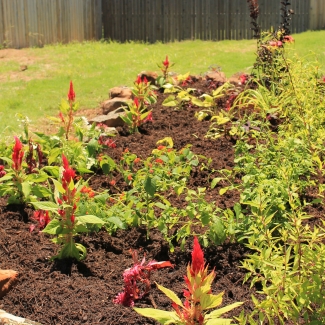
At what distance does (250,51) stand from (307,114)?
951cm

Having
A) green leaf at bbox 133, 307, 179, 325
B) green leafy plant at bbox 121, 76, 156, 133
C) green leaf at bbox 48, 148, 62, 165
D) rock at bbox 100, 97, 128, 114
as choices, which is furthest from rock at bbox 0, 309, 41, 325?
rock at bbox 100, 97, 128, 114

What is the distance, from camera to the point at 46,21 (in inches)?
608

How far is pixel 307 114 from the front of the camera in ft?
16.3

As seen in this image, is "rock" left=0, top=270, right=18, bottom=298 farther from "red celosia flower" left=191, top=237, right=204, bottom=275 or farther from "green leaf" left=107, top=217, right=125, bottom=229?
"red celosia flower" left=191, top=237, right=204, bottom=275

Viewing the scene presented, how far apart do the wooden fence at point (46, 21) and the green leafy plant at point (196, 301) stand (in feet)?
43.6

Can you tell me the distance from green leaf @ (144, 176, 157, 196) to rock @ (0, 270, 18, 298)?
→ 1055 millimetres

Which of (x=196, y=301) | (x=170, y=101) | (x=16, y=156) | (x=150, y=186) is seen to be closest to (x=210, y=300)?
(x=196, y=301)

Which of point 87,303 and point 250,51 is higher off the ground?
point 250,51

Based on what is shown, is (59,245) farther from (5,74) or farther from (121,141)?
(5,74)

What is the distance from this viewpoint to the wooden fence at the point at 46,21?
14984 mm

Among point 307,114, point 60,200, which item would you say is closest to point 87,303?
point 60,200

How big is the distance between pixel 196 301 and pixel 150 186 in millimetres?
1635

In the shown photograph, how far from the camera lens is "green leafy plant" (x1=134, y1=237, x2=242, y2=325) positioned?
8.14ft

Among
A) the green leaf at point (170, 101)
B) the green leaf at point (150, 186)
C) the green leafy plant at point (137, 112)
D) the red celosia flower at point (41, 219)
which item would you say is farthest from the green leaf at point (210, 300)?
the green leaf at point (170, 101)
